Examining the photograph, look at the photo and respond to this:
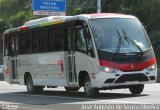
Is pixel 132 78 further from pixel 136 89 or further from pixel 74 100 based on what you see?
pixel 74 100

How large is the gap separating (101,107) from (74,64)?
5.50 meters

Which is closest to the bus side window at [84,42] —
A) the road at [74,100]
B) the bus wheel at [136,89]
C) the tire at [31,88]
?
the road at [74,100]

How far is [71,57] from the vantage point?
2103cm

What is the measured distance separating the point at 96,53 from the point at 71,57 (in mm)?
2160

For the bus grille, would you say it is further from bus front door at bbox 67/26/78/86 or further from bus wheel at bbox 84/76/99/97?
bus front door at bbox 67/26/78/86

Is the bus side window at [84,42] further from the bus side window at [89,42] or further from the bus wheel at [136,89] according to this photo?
the bus wheel at [136,89]

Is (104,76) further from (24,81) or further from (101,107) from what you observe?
(24,81)

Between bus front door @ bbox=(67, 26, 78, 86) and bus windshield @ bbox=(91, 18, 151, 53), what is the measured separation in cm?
149

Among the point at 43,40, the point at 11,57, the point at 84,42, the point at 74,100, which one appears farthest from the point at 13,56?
the point at 74,100

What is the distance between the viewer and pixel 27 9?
6128 centimetres

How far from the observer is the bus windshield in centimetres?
A: 1919

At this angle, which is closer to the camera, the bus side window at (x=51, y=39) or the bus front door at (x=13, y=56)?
the bus side window at (x=51, y=39)

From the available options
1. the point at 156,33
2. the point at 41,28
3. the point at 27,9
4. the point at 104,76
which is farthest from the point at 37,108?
the point at 27,9

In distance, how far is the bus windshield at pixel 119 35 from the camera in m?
19.2
